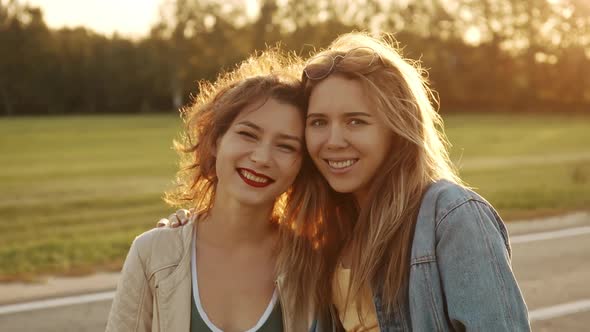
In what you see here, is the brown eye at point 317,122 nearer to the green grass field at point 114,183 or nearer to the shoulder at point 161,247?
the shoulder at point 161,247

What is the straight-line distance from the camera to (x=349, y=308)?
2.92 m

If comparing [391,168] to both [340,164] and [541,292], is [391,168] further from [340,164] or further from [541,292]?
[541,292]

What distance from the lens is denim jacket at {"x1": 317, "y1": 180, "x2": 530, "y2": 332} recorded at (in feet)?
7.56

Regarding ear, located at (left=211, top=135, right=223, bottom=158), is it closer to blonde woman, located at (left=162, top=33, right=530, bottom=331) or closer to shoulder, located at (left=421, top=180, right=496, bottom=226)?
blonde woman, located at (left=162, top=33, right=530, bottom=331)

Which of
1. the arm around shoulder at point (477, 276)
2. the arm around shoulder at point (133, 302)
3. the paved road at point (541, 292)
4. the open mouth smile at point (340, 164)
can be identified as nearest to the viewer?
the arm around shoulder at point (477, 276)

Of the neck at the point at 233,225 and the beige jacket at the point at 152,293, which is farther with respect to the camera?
the neck at the point at 233,225

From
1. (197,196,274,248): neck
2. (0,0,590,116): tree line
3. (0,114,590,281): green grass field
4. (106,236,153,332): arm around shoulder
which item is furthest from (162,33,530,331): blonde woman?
(0,0,590,116): tree line

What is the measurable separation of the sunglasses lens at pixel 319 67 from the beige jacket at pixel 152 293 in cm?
95

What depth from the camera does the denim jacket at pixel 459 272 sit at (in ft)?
7.56

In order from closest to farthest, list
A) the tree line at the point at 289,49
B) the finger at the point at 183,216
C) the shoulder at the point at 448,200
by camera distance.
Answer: the shoulder at the point at 448,200 → the finger at the point at 183,216 → the tree line at the point at 289,49

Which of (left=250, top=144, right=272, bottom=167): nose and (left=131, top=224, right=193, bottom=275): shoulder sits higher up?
(left=250, top=144, right=272, bottom=167): nose

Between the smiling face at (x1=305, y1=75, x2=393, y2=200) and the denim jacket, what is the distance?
0.38m

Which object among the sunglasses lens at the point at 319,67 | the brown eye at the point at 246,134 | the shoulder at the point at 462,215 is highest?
the sunglasses lens at the point at 319,67

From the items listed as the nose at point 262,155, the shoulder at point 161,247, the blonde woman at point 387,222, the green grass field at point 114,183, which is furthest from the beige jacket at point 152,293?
the green grass field at point 114,183
